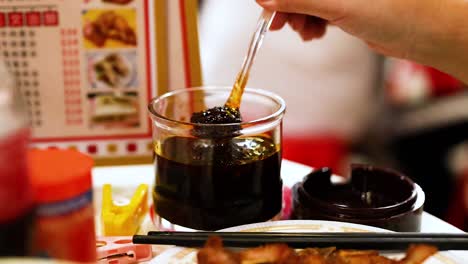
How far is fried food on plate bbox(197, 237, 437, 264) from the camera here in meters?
0.69

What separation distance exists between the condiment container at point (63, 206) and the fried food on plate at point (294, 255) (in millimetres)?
140

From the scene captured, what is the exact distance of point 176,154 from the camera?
0.89 m

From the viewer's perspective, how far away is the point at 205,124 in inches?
33.9

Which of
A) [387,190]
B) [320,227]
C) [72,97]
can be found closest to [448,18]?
[387,190]

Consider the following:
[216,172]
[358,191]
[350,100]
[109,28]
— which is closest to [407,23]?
[358,191]

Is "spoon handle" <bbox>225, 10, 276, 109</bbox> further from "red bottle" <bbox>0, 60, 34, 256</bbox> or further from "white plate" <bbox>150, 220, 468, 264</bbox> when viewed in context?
"red bottle" <bbox>0, 60, 34, 256</bbox>

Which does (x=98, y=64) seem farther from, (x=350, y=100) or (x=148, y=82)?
(x=350, y=100)

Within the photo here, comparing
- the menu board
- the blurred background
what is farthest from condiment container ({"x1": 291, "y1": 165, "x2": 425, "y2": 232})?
the blurred background

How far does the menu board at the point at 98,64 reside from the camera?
3.74 ft

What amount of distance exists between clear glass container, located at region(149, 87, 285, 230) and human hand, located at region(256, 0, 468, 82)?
0.17 m

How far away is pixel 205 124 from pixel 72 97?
404 millimetres

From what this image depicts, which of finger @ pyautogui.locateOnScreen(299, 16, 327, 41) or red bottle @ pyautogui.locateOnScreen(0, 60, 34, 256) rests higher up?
finger @ pyautogui.locateOnScreen(299, 16, 327, 41)

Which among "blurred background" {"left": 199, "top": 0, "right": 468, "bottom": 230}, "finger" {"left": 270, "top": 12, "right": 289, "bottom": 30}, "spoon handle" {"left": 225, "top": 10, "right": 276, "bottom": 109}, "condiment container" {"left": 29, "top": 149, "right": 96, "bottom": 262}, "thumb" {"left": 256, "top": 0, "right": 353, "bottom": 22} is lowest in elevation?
"blurred background" {"left": 199, "top": 0, "right": 468, "bottom": 230}

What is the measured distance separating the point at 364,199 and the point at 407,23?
0.89 ft
